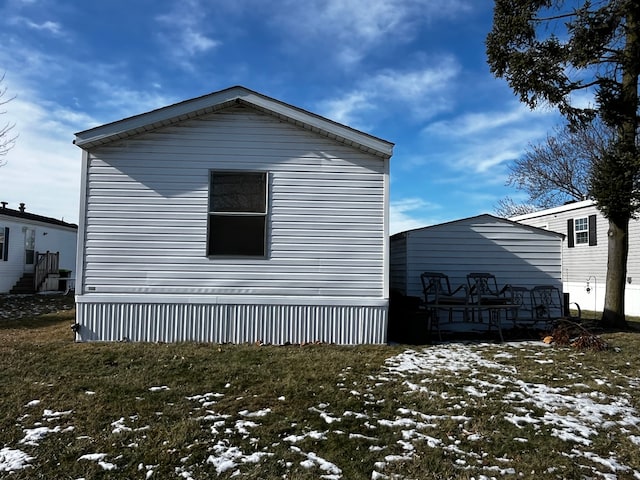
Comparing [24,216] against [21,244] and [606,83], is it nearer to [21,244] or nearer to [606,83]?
[21,244]

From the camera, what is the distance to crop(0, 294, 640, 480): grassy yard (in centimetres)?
321

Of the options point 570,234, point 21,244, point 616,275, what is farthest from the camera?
point 21,244

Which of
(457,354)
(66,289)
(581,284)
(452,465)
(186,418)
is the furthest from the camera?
(66,289)

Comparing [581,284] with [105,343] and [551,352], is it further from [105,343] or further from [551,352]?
[105,343]

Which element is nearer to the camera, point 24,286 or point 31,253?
point 24,286

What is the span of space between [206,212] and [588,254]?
1343cm

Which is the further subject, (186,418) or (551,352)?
(551,352)

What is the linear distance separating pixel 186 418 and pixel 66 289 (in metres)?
19.1

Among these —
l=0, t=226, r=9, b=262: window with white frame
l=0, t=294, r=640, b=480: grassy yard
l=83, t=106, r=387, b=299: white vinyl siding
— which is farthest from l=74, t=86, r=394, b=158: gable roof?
l=0, t=226, r=9, b=262: window with white frame

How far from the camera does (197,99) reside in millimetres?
7012

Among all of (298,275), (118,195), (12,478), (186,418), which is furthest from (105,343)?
(12,478)

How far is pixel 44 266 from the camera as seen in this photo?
62.1 feet

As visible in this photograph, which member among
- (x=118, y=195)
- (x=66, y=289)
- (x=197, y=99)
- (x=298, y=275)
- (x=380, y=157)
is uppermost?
(x=197, y=99)

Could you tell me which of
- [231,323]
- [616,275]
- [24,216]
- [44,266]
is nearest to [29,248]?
[44,266]
